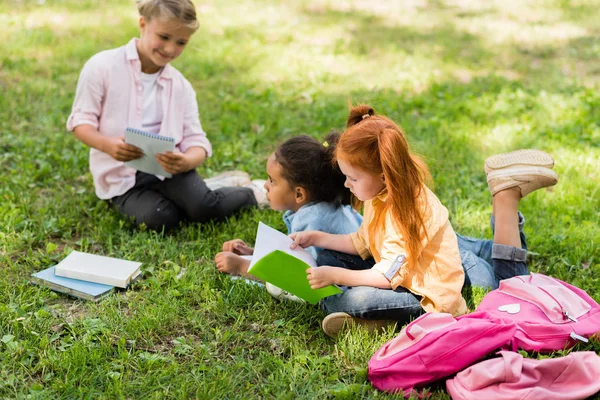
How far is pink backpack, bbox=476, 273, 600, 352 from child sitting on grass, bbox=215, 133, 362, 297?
0.81m

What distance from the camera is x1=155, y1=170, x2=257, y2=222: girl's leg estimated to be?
12.1ft

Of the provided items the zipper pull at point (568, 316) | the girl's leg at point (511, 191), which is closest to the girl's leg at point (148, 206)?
the girl's leg at point (511, 191)

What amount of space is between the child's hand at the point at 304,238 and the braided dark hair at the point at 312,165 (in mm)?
208

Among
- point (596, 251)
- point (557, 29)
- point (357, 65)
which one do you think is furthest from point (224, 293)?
point (557, 29)

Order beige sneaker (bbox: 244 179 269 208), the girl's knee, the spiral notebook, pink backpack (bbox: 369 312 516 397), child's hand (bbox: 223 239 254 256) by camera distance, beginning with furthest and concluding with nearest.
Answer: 1. beige sneaker (bbox: 244 179 269 208)
2. the girl's knee
3. the spiral notebook
4. child's hand (bbox: 223 239 254 256)
5. pink backpack (bbox: 369 312 516 397)

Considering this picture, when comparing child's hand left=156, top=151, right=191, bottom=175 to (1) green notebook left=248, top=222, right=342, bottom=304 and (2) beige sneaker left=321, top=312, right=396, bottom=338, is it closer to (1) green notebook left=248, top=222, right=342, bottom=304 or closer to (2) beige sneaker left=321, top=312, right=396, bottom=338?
(1) green notebook left=248, top=222, right=342, bottom=304

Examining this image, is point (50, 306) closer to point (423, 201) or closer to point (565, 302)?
point (423, 201)

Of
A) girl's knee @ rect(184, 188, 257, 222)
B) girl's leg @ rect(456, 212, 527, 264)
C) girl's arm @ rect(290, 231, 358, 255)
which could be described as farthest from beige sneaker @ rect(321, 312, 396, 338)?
girl's knee @ rect(184, 188, 257, 222)

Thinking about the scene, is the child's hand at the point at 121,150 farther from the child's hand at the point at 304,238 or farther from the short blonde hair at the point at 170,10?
the child's hand at the point at 304,238

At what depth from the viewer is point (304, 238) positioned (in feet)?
9.96

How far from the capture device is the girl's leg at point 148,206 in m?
3.60

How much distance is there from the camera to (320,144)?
312 cm

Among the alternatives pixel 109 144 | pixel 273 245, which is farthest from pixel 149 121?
pixel 273 245

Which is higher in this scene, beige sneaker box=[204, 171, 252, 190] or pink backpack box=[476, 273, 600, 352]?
pink backpack box=[476, 273, 600, 352]
